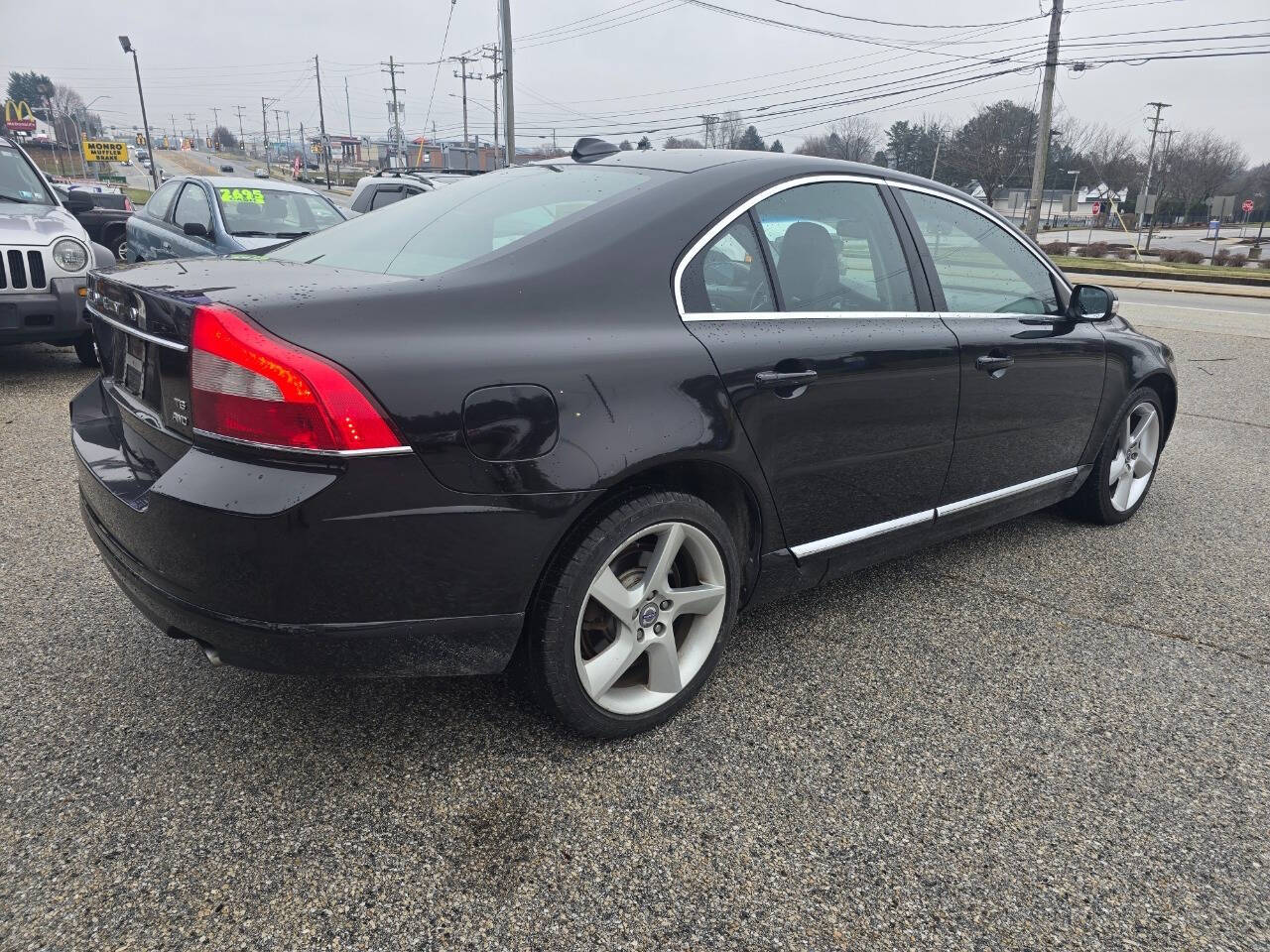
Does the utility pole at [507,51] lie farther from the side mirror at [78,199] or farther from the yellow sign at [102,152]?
the yellow sign at [102,152]

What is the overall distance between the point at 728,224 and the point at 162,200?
29.7ft

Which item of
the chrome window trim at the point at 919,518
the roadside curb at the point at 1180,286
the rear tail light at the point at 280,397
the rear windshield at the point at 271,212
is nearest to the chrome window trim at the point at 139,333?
the rear tail light at the point at 280,397

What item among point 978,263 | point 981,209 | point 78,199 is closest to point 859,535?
point 978,263

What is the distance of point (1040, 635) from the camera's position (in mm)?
3186

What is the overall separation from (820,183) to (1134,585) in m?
2.16

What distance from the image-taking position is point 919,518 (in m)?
3.17

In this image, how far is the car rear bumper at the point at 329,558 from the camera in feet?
6.07

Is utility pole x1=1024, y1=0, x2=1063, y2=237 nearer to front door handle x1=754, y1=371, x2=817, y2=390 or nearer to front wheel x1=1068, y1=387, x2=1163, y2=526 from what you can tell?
front wheel x1=1068, y1=387, x2=1163, y2=526

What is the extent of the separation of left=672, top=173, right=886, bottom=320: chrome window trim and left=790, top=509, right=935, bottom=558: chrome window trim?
73cm

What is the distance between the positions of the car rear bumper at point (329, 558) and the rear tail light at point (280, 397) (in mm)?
55

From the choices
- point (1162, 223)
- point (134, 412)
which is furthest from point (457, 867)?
point (1162, 223)

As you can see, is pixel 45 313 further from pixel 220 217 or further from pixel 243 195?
pixel 243 195

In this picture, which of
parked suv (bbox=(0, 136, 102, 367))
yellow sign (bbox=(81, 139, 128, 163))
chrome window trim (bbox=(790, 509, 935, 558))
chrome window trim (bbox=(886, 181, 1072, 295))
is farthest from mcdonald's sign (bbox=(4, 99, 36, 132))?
chrome window trim (bbox=(790, 509, 935, 558))

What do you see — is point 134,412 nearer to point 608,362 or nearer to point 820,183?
point 608,362
